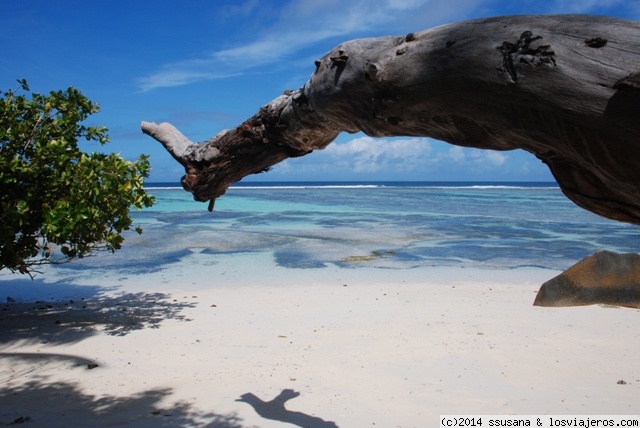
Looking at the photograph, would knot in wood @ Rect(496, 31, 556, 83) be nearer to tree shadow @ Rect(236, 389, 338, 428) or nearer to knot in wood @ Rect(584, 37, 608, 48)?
knot in wood @ Rect(584, 37, 608, 48)

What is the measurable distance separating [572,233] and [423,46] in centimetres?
2186

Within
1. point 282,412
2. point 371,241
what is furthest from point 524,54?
point 371,241

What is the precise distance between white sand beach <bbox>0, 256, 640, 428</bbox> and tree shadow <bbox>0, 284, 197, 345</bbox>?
0.13 feet

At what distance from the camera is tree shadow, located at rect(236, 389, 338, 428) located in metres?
4.81

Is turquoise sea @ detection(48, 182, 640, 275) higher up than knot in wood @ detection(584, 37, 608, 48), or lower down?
lower down

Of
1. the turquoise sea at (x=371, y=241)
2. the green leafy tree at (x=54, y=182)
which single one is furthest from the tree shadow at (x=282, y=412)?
the turquoise sea at (x=371, y=241)

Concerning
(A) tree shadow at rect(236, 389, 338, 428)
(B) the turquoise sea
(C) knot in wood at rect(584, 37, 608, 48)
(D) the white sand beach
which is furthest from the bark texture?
(B) the turquoise sea

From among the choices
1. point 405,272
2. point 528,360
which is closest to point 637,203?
point 528,360

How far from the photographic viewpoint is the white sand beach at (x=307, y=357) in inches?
199

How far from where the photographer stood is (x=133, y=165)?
22.2 feet

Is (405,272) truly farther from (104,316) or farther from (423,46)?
(423,46)

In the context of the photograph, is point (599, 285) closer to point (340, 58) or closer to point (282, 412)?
point (282, 412)

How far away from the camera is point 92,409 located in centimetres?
512

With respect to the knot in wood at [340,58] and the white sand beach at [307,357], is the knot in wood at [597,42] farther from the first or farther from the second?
the white sand beach at [307,357]
